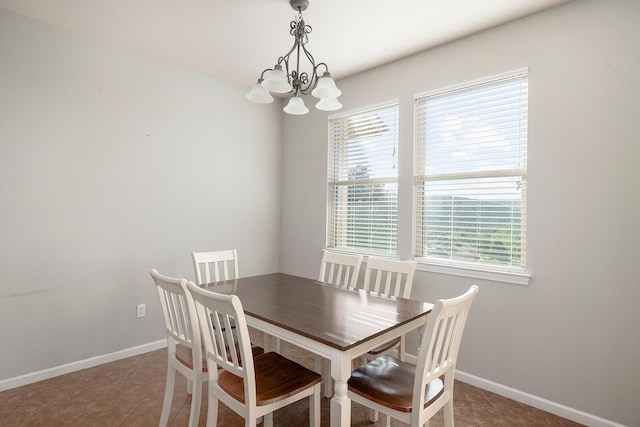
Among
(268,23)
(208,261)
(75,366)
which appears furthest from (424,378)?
(75,366)

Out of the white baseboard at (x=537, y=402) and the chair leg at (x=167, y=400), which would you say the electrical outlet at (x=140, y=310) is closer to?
the chair leg at (x=167, y=400)

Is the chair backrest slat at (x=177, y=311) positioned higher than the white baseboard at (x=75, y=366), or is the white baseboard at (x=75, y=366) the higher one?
the chair backrest slat at (x=177, y=311)

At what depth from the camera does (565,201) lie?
2.10 metres

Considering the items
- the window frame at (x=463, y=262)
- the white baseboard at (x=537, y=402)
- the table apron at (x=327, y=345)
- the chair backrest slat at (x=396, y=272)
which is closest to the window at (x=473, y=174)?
the window frame at (x=463, y=262)

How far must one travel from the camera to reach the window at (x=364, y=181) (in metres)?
3.08

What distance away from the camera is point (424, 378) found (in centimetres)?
132

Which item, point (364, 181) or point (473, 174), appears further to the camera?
point (364, 181)

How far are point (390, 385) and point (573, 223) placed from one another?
1.57 m

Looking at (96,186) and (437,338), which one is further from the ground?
(96,186)

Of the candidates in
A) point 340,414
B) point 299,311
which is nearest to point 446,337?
point 340,414

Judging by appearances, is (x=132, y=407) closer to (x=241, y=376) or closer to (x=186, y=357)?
(x=186, y=357)

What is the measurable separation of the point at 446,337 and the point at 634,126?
5.60ft

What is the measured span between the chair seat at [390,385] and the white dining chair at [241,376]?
0.23m

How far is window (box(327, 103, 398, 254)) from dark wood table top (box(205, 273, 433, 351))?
3.40 ft
